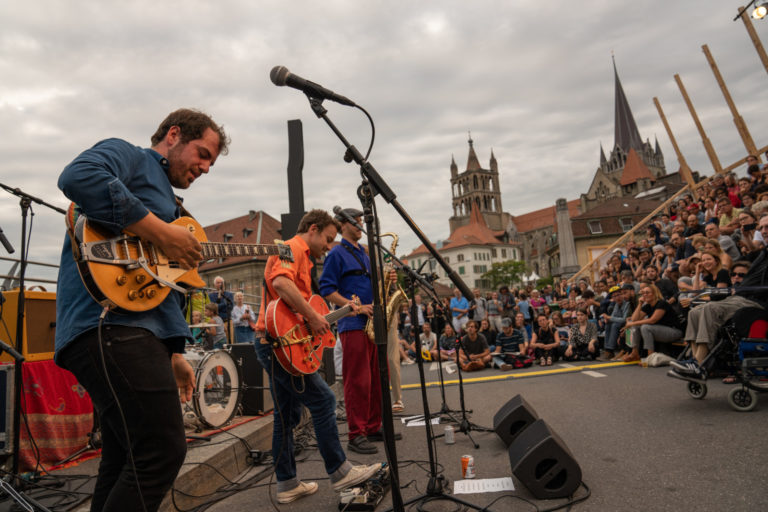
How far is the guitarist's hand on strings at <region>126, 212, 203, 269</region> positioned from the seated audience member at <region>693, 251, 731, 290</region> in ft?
26.3

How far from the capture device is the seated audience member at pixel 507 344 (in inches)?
459

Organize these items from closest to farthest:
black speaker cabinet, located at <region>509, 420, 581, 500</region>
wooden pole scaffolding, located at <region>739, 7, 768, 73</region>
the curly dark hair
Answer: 1. the curly dark hair
2. black speaker cabinet, located at <region>509, 420, 581, 500</region>
3. wooden pole scaffolding, located at <region>739, 7, 768, 73</region>

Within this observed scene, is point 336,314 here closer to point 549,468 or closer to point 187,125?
point 549,468

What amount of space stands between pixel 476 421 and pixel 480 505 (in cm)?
260

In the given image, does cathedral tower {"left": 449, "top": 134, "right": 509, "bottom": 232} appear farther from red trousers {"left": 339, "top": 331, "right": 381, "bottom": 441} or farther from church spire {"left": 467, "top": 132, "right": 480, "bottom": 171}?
red trousers {"left": 339, "top": 331, "right": 381, "bottom": 441}

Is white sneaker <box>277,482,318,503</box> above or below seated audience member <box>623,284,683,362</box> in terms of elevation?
below

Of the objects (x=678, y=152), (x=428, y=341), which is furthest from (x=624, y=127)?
(x=428, y=341)

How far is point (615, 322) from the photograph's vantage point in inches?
412

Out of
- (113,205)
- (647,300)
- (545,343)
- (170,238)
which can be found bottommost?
(545,343)

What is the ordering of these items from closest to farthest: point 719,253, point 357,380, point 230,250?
1. point 230,250
2. point 357,380
3. point 719,253

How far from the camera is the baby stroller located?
16.3 feet

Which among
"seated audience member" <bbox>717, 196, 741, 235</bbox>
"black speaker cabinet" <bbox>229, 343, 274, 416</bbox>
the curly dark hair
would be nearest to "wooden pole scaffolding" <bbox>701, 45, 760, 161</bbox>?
"seated audience member" <bbox>717, 196, 741, 235</bbox>

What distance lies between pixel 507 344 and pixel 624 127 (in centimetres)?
10360

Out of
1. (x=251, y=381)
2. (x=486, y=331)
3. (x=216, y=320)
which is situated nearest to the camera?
(x=251, y=381)
